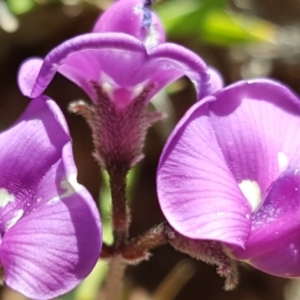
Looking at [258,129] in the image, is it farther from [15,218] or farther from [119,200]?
[15,218]

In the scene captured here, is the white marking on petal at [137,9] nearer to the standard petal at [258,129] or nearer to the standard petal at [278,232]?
the standard petal at [258,129]

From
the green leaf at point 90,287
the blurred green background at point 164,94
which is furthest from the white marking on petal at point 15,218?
the blurred green background at point 164,94

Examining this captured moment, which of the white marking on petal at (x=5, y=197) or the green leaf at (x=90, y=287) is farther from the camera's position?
the green leaf at (x=90, y=287)

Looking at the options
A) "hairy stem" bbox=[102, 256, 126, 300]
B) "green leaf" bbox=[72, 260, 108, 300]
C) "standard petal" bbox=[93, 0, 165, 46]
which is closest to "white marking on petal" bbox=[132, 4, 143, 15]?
"standard petal" bbox=[93, 0, 165, 46]

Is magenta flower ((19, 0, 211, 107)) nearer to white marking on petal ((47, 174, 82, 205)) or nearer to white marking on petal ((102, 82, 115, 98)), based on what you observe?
white marking on petal ((102, 82, 115, 98))

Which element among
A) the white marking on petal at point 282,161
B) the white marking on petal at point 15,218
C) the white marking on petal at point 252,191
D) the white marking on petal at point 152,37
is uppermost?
the white marking on petal at point 152,37

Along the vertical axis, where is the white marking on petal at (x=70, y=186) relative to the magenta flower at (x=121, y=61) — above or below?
below

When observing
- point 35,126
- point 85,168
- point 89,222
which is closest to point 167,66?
point 35,126
